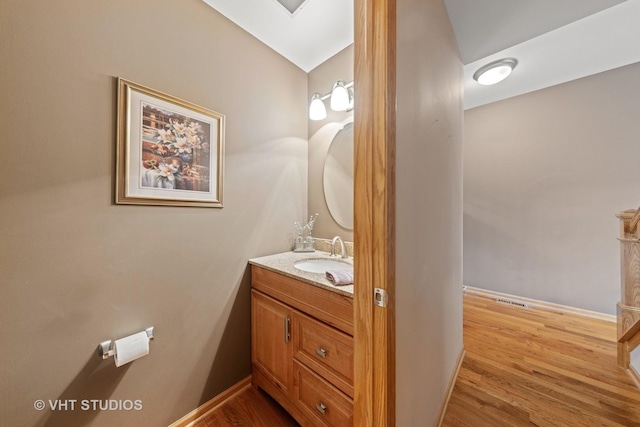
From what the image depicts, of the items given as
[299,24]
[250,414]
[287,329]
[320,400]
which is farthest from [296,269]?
[299,24]

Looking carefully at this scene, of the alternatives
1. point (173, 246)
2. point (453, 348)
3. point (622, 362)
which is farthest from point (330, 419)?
point (622, 362)

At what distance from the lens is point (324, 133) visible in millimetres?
1903

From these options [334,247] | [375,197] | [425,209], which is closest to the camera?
[375,197]

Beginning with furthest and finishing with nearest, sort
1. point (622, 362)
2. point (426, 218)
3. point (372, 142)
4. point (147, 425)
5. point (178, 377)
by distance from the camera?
point (622, 362)
point (178, 377)
point (147, 425)
point (426, 218)
point (372, 142)

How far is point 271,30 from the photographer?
1555 mm

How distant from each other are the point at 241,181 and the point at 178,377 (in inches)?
46.8

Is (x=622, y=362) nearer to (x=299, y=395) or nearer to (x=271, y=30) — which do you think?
(x=299, y=395)

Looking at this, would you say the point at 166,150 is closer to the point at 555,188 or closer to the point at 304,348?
the point at 304,348

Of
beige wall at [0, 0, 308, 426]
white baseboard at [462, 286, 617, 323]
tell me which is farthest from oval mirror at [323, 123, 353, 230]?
white baseboard at [462, 286, 617, 323]

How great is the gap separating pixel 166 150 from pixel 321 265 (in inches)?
46.0

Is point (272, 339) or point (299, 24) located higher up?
point (299, 24)

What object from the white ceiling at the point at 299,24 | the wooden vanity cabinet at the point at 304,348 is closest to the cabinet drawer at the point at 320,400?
the wooden vanity cabinet at the point at 304,348

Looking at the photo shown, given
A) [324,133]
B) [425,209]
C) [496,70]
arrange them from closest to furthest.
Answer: [425,209], [324,133], [496,70]

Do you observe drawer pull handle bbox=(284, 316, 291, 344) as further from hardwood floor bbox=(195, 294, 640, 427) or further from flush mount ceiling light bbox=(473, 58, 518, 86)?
flush mount ceiling light bbox=(473, 58, 518, 86)
